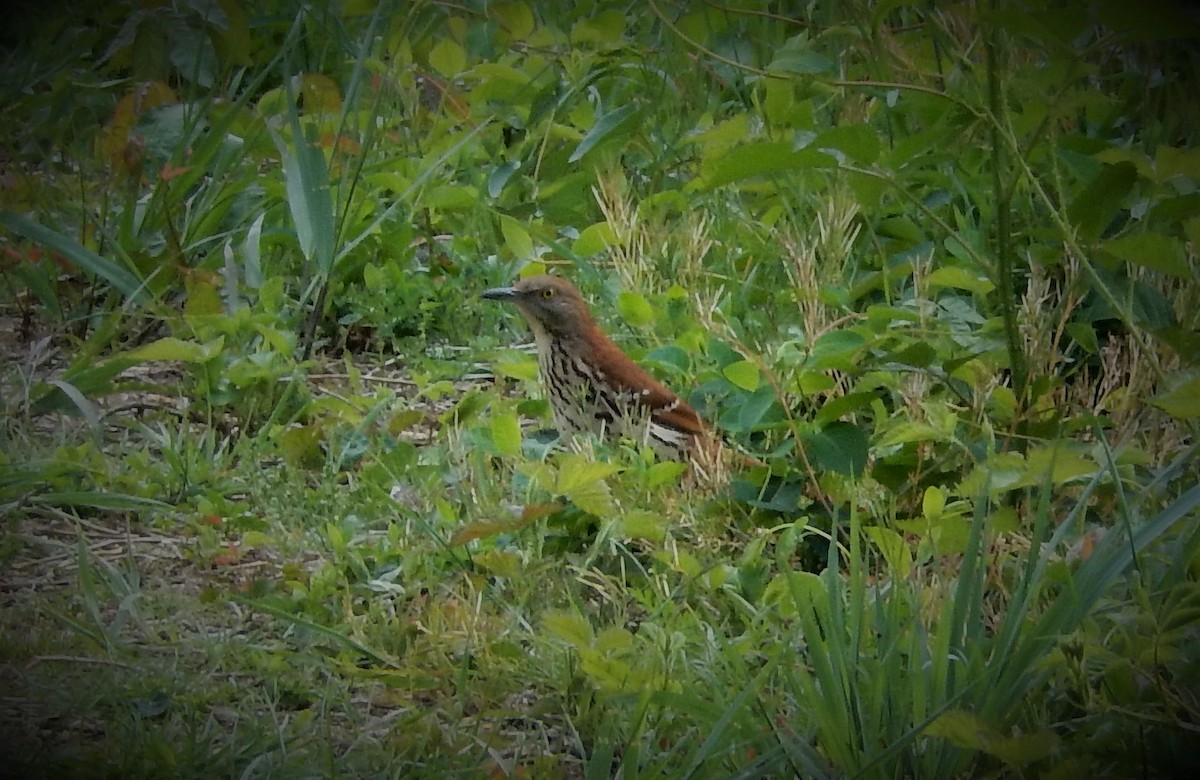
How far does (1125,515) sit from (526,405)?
2079mm

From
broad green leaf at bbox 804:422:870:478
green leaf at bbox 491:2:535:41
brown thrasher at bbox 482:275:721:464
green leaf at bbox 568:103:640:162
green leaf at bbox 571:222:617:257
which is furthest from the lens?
green leaf at bbox 491:2:535:41

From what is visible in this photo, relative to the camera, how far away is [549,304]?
446cm

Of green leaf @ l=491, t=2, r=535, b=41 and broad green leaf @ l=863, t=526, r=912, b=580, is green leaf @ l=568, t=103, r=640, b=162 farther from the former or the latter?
broad green leaf @ l=863, t=526, r=912, b=580

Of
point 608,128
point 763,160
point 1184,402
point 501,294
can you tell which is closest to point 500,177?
point 608,128

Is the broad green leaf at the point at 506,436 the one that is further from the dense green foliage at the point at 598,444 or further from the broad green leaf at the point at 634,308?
the broad green leaf at the point at 634,308

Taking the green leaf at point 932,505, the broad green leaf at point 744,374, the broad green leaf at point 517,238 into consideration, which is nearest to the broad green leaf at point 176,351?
the broad green leaf at point 517,238

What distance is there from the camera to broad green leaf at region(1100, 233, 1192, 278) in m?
2.76

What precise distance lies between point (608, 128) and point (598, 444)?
1.47 metres

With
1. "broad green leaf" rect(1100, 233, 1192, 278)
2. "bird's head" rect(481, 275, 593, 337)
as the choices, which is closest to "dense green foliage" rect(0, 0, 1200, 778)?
"broad green leaf" rect(1100, 233, 1192, 278)

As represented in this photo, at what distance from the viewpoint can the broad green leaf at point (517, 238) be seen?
486cm

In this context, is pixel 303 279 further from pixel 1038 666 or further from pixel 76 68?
pixel 1038 666

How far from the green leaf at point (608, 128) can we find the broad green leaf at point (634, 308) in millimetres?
782

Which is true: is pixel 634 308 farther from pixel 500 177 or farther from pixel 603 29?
pixel 603 29

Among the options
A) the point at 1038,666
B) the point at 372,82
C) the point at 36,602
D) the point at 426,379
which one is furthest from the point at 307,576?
the point at 372,82
